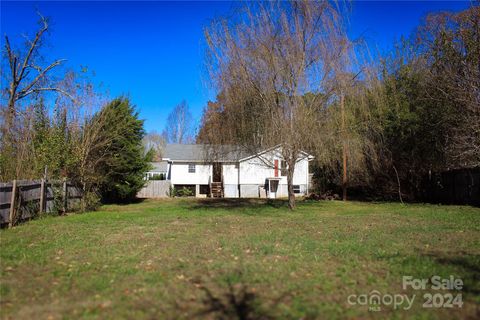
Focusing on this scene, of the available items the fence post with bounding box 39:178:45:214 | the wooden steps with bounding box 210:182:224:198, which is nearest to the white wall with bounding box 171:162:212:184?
the wooden steps with bounding box 210:182:224:198

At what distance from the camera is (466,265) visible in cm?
575

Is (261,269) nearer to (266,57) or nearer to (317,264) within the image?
(317,264)

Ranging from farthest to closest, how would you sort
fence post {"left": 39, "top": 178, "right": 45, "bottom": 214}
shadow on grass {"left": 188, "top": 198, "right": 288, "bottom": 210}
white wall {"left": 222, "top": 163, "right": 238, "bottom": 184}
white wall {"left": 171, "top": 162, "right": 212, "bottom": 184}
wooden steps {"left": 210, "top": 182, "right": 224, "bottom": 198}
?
white wall {"left": 171, "top": 162, "right": 212, "bottom": 184} → white wall {"left": 222, "top": 163, "right": 238, "bottom": 184} → wooden steps {"left": 210, "top": 182, "right": 224, "bottom": 198} → shadow on grass {"left": 188, "top": 198, "right": 288, "bottom": 210} → fence post {"left": 39, "top": 178, "right": 45, "bottom": 214}

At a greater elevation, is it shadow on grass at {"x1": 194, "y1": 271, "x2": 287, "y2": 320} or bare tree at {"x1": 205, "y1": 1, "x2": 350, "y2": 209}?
bare tree at {"x1": 205, "y1": 1, "x2": 350, "y2": 209}

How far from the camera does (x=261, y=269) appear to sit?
18.6 feet

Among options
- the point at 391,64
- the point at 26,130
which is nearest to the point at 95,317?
the point at 26,130

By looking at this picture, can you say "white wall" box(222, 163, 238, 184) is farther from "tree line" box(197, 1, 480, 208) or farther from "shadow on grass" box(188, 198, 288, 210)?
"tree line" box(197, 1, 480, 208)

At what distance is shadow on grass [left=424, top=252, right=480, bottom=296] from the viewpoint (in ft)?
15.5

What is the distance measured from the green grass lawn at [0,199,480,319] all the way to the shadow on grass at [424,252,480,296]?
2 centimetres

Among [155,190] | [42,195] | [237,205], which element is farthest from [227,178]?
[42,195]

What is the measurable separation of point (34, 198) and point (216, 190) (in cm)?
1862

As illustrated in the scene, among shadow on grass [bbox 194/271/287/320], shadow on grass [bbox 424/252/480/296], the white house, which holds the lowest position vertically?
shadow on grass [bbox 194/271/287/320]

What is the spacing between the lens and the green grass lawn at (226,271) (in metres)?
4.12

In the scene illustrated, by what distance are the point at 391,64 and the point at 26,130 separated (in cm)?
1878
